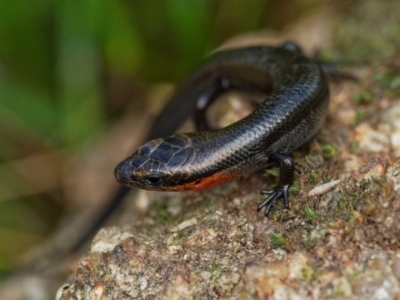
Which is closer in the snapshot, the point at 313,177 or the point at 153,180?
the point at 313,177

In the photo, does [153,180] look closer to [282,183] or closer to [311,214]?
[282,183]

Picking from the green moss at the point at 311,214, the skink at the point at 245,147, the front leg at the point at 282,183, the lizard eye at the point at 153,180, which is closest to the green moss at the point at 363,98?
the skink at the point at 245,147

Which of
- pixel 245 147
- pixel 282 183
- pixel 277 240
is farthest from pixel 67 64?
pixel 277 240

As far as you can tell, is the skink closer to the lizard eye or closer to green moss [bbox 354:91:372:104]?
the lizard eye

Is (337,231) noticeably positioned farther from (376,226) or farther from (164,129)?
(164,129)

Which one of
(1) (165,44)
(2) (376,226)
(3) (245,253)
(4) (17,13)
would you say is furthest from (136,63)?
(2) (376,226)

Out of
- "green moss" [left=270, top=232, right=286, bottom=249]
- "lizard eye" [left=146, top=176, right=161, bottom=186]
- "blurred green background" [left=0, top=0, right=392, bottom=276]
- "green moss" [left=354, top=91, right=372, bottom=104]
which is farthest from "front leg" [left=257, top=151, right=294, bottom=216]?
"blurred green background" [left=0, top=0, right=392, bottom=276]
